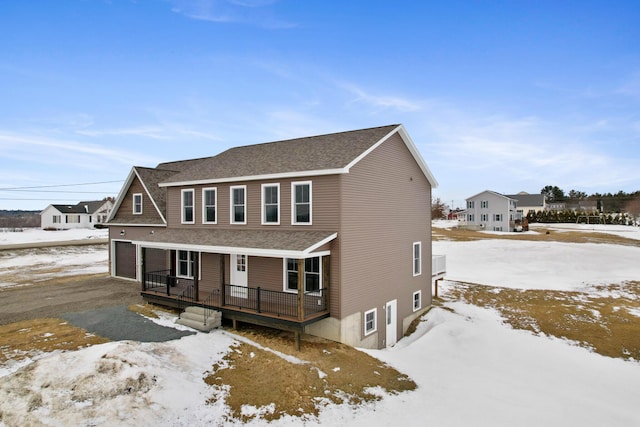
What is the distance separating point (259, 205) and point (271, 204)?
0.69 metres

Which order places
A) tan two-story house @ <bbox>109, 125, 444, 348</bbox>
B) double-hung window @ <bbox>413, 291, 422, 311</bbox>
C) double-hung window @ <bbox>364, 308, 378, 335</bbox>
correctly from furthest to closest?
A: double-hung window @ <bbox>413, 291, 422, 311</bbox>
double-hung window @ <bbox>364, 308, 378, 335</bbox>
tan two-story house @ <bbox>109, 125, 444, 348</bbox>

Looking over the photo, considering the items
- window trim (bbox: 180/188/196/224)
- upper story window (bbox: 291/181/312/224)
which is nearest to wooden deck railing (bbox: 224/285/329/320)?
upper story window (bbox: 291/181/312/224)

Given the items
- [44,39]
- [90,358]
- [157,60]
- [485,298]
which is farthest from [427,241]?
[44,39]

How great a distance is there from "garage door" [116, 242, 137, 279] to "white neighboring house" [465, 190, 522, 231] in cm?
6418

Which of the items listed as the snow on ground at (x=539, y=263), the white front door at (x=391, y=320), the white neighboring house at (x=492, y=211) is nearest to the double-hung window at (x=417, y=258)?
the white front door at (x=391, y=320)

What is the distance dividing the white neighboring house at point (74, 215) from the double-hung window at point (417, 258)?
76.5 metres

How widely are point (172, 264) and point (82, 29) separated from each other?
1402 cm

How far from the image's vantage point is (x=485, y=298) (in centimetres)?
2442

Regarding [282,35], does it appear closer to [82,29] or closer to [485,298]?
[82,29]

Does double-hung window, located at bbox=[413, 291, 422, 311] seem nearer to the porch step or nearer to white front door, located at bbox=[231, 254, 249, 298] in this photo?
white front door, located at bbox=[231, 254, 249, 298]

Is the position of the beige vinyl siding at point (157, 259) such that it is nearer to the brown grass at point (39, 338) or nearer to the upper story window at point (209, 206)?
the upper story window at point (209, 206)

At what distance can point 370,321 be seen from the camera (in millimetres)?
15602

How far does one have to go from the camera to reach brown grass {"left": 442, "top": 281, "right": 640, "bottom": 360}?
16828mm

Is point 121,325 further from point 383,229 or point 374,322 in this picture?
point 383,229
